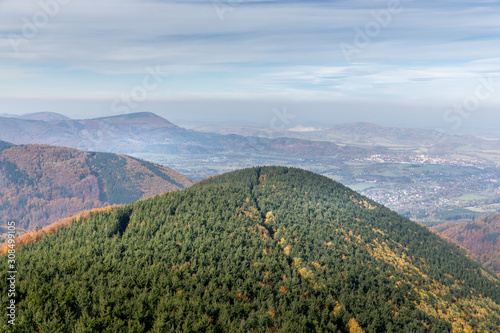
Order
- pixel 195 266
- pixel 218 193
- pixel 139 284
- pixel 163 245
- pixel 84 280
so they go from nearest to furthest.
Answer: pixel 84 280, pixel 139 284, pixel 195 266, pixel 163 245, pixel 218 193

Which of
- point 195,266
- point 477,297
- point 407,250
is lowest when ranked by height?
point 477,297

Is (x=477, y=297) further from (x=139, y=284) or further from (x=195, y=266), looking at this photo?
(x=139, y=284)

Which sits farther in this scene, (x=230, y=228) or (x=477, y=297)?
(x=477, y=297)

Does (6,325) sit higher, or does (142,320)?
(6,325)

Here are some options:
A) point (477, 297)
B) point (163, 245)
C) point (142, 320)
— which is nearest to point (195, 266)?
point (163, 245)

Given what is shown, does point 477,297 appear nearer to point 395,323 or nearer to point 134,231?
point 395,323

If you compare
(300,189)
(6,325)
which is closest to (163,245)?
(6,325)

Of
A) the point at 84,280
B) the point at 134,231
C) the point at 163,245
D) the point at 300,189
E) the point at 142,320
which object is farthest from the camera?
the point at 300,189
